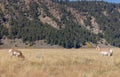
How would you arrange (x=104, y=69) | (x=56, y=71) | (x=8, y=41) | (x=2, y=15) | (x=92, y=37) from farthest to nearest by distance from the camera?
1. (x=92, y=37)
2. (x=2, y=15)
3. (x=8, y=41)
4. (x=104, y=69)
5. (x=56, y=71)

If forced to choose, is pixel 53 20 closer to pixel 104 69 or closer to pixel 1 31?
pixel 1 31

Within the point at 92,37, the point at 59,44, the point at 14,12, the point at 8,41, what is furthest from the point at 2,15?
the point at 92,37

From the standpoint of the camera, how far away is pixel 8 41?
157 metres

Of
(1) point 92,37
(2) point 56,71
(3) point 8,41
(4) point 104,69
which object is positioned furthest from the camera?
(1) point 92,37

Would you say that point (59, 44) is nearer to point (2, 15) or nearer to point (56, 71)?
point (2, 15)

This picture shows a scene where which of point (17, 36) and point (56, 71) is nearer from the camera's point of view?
point (56, 71)

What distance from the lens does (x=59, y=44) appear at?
164 meters

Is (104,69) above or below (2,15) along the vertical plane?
above

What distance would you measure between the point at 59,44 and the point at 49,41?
5651 millimetres

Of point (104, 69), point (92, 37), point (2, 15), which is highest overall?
point (104, 69)

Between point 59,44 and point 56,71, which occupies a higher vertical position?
point 56,71

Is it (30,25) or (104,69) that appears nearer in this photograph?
(104,69)

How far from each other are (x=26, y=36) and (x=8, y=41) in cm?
981

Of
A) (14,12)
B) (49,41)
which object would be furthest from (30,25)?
(49,41)
